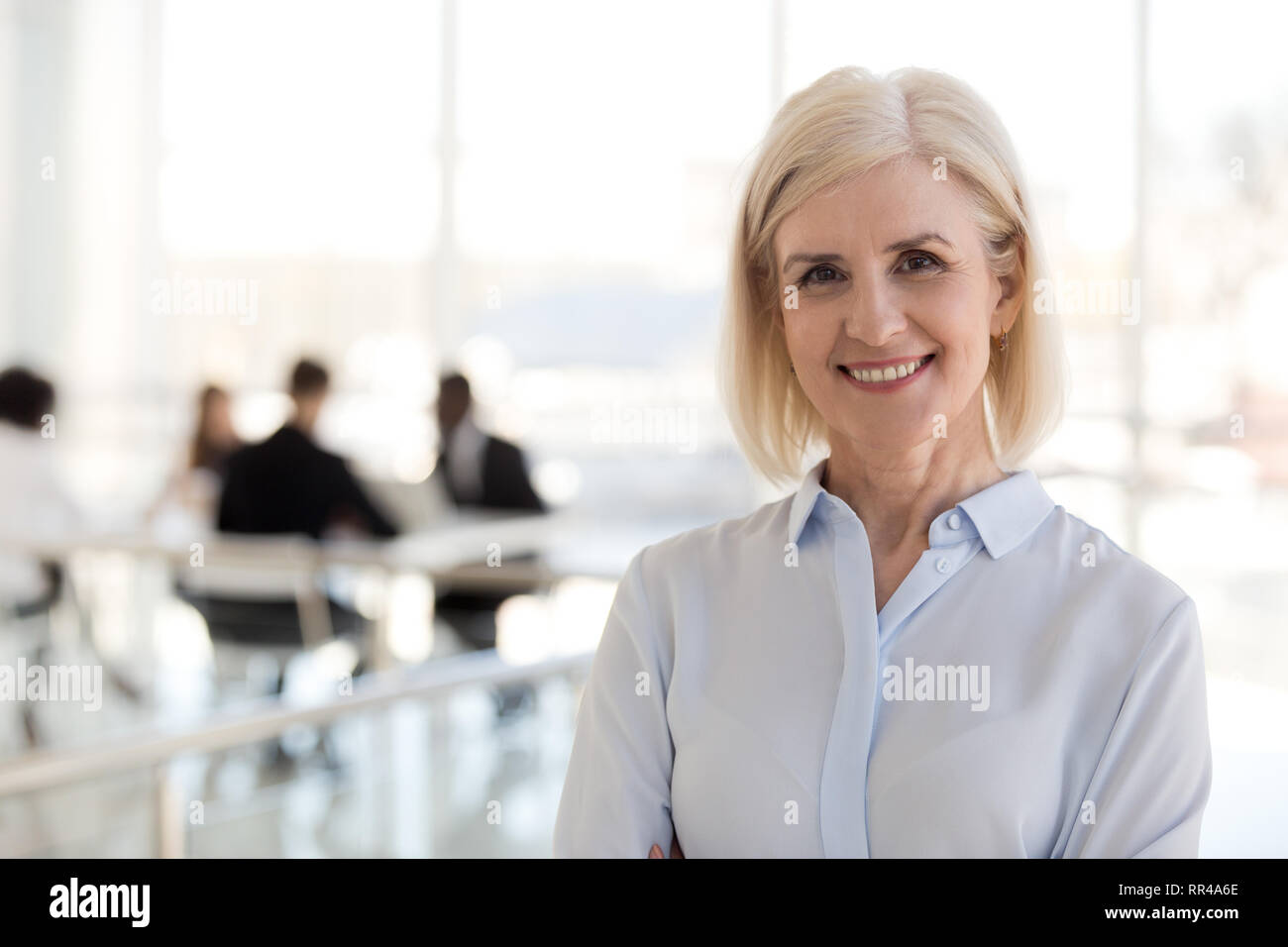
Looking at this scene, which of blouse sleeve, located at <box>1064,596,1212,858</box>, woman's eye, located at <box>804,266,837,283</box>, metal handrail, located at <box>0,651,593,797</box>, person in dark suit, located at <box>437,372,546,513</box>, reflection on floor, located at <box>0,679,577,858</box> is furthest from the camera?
person in dark suit, located at <box>437,372,546,513</box>

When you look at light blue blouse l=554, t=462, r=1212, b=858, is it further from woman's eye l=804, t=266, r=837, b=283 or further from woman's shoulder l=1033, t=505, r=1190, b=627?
woman's eye l=804, t=266, r=837, b=283

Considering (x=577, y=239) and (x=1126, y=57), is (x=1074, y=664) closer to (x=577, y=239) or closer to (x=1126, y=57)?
(x=1126, y=57)

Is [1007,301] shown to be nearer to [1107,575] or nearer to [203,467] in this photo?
[1107,575]

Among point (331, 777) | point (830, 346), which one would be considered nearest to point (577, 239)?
point (331, 777)

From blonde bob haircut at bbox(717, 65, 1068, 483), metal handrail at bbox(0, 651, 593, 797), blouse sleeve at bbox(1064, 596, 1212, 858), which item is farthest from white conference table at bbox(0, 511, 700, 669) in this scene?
Result: blouse sleeve at bbox(1064, 596, 1212, 858)

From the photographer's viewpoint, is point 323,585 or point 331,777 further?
point 323,585

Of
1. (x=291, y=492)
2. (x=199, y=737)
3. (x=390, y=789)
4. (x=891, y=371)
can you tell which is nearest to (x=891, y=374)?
(x=891, y=371)

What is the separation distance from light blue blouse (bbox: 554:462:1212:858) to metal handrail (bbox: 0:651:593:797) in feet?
2.26

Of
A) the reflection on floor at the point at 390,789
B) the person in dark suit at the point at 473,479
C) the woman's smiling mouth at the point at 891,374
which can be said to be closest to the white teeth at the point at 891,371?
the woman's smiling mouth at the point at 891,374

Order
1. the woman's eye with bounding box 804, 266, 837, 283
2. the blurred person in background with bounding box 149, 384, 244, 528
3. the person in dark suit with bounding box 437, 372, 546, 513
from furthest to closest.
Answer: the blurred person in background with bounding box 149, 384, 244, 528
the person in dark suit with bounding box 437, 372, 546, 513
the woman's eye with bounding box 804, 266, 837, 283

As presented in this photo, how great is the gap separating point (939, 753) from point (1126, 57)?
5634 mm

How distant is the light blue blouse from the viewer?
96 centimetres

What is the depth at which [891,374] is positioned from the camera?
103 cm

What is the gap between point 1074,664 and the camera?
0.98m
